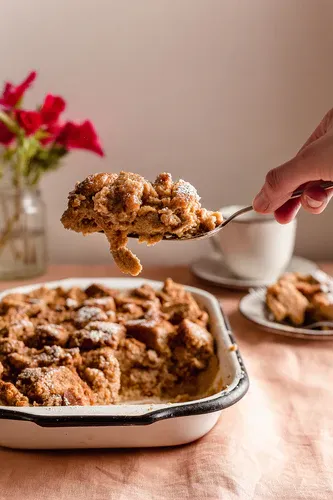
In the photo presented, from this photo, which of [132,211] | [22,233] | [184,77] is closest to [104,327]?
[132,211]

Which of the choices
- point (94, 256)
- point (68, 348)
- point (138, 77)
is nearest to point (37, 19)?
point (138, 77)

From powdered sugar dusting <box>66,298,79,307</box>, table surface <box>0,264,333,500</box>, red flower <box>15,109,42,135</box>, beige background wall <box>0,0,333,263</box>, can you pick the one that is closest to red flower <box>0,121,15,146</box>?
red flower <box>15,109,42,135</box>

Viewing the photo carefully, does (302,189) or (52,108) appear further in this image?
(52,108)

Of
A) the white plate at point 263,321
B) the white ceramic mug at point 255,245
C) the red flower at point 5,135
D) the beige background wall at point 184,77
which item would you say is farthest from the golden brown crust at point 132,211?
the beige background wall at point 184,77

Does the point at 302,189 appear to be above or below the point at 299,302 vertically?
above

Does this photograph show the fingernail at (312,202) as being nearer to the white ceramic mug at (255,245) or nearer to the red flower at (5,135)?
the white ceramic mug at (255,245)

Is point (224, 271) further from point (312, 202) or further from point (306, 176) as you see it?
point (306, 176)

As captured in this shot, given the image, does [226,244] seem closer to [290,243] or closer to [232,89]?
[290,243]

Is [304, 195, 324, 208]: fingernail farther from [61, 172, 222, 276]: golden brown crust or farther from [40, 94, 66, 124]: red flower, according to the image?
[40, 94, 66, 124]: red flower
